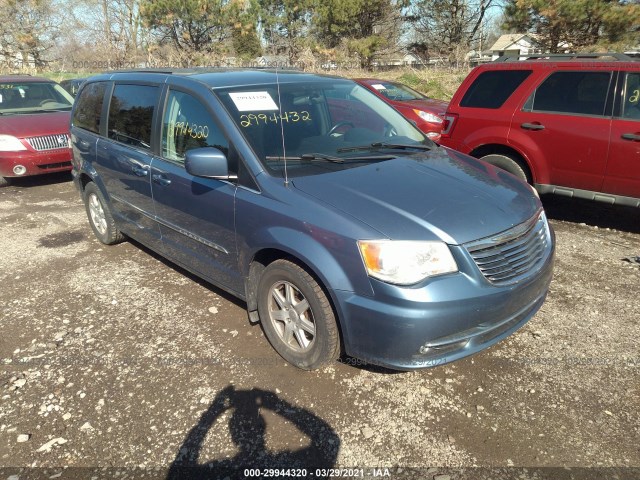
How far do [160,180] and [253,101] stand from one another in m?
1.01

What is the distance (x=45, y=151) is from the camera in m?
7.52

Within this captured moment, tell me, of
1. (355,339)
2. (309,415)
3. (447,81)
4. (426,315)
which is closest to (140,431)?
(309,415)

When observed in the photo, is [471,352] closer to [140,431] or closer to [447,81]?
[140,431]

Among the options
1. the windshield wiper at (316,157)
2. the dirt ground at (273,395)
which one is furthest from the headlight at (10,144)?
the windshield wiper at (316,157)

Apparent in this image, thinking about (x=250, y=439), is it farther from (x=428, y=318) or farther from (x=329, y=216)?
(x=329, y=216)

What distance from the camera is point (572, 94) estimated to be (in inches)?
206

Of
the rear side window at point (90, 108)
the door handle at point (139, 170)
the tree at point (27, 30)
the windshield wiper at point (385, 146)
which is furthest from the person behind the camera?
the tree at point (27, 30)

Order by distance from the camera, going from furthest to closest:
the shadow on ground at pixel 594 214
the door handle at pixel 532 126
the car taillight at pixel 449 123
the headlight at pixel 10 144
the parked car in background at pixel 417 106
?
the parked car in background at pixel 417 106 < the headlight at pixel 10 144 < the car taillight at pixel 449 123 < the shadow on ground at pixel 594 214 < the door handle at pixel 532 126

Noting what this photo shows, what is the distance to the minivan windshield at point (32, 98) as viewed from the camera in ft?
27.1

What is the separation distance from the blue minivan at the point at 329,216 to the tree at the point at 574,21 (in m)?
17.3

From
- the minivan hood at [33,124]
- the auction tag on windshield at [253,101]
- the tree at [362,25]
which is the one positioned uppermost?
the tree at [362,25]

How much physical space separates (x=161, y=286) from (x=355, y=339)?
7.76ft

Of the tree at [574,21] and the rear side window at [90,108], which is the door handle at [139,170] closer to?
the rear side window at [90,108]

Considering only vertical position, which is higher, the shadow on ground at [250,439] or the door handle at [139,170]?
the door handle at [139,170]
